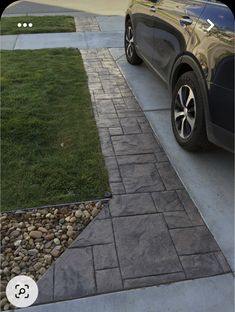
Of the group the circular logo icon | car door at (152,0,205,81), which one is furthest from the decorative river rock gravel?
car door at (152,0,205,81)

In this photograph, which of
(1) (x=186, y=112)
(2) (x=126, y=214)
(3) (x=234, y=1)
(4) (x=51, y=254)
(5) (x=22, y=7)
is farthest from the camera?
(5) (x=22, y=7)

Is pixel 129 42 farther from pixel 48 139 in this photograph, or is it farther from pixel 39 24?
pixel 39 24

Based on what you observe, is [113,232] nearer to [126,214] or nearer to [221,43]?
[126,214]

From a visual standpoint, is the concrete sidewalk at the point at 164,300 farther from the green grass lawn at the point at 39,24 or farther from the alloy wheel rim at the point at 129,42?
the green grass lawn at the point at 39,24

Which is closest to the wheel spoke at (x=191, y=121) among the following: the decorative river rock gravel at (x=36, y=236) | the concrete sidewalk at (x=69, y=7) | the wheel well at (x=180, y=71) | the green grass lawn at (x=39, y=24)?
the wheel well at (x=180, y=71)

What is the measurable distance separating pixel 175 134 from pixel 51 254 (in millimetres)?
1891

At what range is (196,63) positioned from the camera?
124 inches

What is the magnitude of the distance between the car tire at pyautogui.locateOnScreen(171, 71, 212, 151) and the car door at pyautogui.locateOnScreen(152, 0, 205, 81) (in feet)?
1.03

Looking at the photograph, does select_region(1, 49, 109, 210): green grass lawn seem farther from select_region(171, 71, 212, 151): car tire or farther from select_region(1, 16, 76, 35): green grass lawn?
select_region(1, 16, 76, 35): green grass lawn

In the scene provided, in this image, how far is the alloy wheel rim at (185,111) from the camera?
3.44 metres

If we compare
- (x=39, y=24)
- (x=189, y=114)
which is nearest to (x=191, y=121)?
(x=189, y=114)

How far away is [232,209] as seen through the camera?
3.00 metres

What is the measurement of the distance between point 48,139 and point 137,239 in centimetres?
173

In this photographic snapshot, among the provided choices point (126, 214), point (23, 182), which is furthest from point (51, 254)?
point (23, 182)
